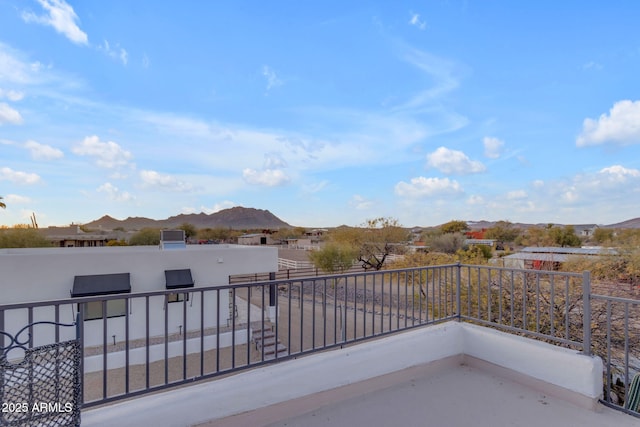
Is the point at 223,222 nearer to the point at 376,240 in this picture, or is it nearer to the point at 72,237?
the point at 72,237

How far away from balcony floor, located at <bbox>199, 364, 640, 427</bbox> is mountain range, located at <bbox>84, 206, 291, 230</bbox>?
37482 millimetres

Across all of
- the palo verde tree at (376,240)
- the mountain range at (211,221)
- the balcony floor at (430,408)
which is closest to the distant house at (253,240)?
the mountain range at (211,221)

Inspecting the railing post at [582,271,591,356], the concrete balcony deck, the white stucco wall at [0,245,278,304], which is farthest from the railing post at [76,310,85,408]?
the white stucco wall at [0,245,278,304]

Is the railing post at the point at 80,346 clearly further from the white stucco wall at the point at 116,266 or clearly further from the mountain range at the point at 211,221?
the mountain range at the point at 211,221

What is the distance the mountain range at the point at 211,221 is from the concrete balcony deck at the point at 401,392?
37.4 m

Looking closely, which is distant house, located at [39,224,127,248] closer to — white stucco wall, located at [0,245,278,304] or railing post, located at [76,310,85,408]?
white stucco wall, located at [0,245,278,304]

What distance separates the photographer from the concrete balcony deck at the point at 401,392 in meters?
2.01

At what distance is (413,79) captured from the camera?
1062 centimetres

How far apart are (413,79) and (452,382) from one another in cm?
981

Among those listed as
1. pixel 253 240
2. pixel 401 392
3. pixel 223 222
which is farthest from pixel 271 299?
pixel 223 222

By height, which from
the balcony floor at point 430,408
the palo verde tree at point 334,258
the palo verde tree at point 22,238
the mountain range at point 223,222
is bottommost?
the palo verde tree at point 334,258

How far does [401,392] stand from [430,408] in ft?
0.88

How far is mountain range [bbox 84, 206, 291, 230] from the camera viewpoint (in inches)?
1481

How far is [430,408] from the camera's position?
2.33 m
